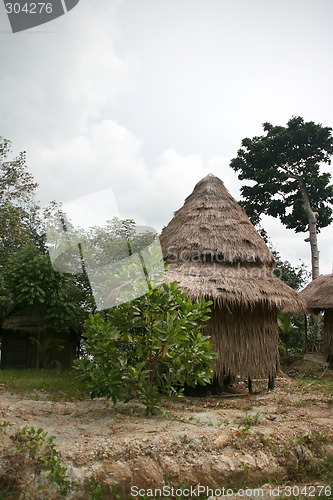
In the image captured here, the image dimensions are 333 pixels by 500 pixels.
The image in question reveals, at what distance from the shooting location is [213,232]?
8.38m

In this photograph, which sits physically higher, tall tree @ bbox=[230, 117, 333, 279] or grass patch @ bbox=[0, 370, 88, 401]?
tall tree @ bbox=[230, 117, 333, 279]

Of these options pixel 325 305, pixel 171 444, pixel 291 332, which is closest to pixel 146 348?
pixel 171 444

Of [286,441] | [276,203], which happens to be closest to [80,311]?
[286,441]

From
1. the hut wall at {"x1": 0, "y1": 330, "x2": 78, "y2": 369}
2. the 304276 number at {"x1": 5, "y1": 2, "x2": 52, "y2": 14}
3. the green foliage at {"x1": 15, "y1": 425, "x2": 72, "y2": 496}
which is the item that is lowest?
the green foliage at {"x1": 15, "y1": 425, "x2": 72, "y2": 496}

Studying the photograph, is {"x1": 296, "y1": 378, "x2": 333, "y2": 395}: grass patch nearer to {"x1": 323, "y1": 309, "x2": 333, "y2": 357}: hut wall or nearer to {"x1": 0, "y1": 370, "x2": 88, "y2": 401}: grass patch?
{"x1": 323, "y1": 309, "x2": 333, "y2": 357}: hut wall

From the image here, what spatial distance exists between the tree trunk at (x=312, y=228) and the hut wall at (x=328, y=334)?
329 centimetres

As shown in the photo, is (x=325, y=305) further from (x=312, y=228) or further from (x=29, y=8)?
(x=29, y=8)

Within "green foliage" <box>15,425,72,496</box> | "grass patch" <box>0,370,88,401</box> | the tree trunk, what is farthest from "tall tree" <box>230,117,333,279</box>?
"green foliage" <box>15,425,72,496</box>

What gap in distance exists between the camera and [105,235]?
14680 mm

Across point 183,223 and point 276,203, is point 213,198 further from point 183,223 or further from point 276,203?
point 276,203

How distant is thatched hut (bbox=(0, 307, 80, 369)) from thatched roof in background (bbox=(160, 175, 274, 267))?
4.73 metres

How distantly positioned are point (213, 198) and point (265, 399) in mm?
3943

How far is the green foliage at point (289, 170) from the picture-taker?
16656mm

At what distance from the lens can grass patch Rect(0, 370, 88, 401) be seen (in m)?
7.18
